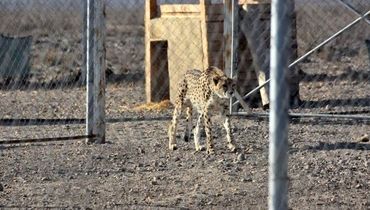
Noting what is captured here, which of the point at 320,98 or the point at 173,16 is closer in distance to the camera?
the point at 173,16

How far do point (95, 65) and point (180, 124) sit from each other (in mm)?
2383

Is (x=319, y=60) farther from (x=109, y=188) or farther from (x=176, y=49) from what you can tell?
(x=109, y=188)

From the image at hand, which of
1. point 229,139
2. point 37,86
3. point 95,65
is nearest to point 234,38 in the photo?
point 229,139

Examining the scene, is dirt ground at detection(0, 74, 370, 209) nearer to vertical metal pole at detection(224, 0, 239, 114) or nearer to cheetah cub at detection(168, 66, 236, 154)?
cheetah cub at detection(168, 66, 236, 154)

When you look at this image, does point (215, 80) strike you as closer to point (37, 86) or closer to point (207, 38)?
point (207, 38)

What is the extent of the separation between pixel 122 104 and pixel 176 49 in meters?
1.54

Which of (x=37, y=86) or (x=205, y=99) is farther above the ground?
(x=205, y=99)

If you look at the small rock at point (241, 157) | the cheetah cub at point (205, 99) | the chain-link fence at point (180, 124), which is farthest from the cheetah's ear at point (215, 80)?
the small rock at point (241, 157)

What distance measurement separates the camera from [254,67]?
16078 mm

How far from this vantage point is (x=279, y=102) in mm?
5465

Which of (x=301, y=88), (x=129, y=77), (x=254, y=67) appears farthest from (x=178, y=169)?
(x=129, y=77)

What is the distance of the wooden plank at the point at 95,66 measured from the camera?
1209cm

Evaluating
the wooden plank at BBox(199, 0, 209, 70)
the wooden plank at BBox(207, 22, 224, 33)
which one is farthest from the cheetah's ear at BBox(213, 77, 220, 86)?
the wooden plank at BBox(207, 22, 224, 33)

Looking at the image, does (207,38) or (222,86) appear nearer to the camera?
(222,86)
